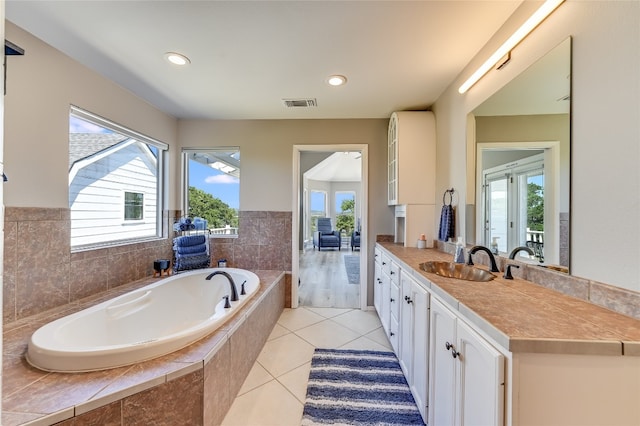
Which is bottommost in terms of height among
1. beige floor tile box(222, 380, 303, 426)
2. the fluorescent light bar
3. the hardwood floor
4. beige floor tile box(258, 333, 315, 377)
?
beige floor tile box(222, 380, 303, 426)

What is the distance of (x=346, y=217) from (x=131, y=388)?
8696 millimetres

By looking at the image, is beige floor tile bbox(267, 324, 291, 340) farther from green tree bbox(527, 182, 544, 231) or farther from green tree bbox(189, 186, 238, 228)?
green tree bbox(527, 182, 544, 231)

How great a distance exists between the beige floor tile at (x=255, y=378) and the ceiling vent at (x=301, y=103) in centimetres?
246

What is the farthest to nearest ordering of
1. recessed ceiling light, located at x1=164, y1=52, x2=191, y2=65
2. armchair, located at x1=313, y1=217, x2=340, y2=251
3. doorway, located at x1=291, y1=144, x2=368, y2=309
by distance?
1. armchair, located at x1=313, y1=217, x2=340, y2=251
2. doorway, located at x1=291, y1=144, x2=368, y2=309
3. recessed ceiling light, located at x1=164, y1=52, x2=191, y2=65

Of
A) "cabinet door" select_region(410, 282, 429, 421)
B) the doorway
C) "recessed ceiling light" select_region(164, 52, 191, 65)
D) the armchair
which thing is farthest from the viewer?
the armchair

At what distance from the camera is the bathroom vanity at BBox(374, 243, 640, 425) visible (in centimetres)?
81

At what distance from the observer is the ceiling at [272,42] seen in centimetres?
154

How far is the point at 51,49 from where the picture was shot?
75.1 inches

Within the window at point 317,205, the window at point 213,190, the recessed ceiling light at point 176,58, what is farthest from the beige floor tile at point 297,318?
the window at point 317,205

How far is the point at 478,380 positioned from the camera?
987 mm

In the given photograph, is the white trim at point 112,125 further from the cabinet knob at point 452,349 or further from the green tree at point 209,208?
the cabinet knob at point 452,349

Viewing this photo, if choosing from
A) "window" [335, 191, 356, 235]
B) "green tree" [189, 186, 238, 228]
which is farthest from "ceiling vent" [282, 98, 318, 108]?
"window" [335, 191, 356, 235]

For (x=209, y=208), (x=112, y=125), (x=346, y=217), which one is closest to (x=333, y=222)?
(x=346, y=217)

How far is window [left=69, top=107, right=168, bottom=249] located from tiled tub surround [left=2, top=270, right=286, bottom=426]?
87cm
